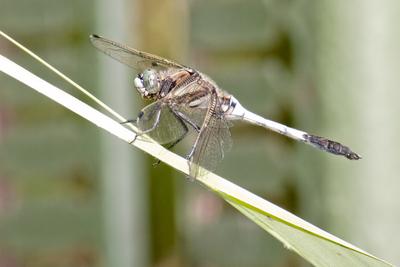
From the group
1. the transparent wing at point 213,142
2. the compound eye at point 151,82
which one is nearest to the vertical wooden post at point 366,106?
the transparent wing at point 213,142

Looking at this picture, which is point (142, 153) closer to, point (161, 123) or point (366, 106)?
→ point (161, 123)

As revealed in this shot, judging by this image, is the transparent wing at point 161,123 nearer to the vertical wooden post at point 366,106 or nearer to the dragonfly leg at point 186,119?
the dragonfly leg at point 186,119

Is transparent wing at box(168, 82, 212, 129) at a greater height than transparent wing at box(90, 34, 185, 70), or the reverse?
transparent wing at box(90, 34, 185, 70)

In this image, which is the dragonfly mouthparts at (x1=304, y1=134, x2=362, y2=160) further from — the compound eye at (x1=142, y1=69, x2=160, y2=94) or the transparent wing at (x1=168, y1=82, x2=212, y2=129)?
the compound eye at (x1=142, y1=69, x2=160, y2=94)

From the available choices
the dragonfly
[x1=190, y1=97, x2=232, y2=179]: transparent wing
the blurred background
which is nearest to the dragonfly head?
the dragonfly

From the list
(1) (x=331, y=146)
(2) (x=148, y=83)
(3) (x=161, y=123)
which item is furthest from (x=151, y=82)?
(1) (x=331, y=146)

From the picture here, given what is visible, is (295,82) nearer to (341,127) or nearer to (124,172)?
(124,172)

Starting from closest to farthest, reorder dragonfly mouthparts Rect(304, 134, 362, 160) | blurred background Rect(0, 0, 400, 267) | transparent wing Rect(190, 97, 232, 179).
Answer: transparent wing Rect(190, 97, 232, 179), dragonfly mouthparts Rect(304, 134, 362, 160), blurred background Rect(0, 0, 400, 267)

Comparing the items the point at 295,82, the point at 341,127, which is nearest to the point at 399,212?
the point at 341,127
